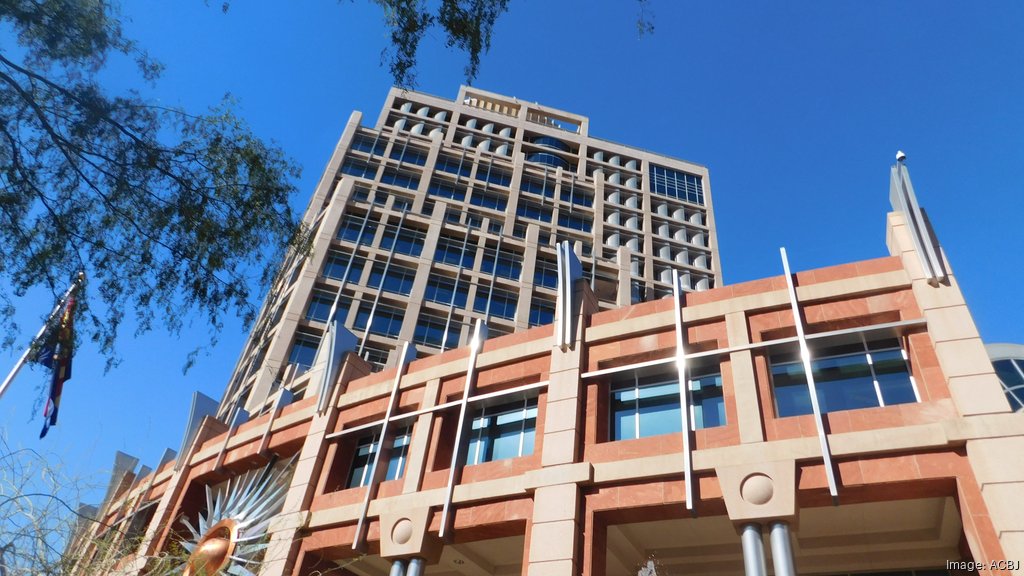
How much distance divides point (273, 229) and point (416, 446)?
32.6ft

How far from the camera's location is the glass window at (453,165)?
172 ft

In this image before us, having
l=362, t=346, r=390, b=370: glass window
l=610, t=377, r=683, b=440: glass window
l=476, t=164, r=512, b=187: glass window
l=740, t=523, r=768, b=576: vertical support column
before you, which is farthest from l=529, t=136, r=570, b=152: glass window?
l=740, t=523, r=768, b=576: vertical support column

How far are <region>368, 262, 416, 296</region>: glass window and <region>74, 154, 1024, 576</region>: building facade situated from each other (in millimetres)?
21137

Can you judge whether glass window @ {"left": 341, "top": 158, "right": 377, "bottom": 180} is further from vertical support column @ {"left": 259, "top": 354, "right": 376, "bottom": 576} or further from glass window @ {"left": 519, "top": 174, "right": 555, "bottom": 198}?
vertical support column @ {"left": 259, "top": 354, "right": 376, "bottom": 576}

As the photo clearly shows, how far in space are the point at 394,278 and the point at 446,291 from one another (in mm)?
3507

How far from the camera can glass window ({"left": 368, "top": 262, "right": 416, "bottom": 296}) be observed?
42500 mm

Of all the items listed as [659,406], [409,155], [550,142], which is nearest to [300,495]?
[659,406]

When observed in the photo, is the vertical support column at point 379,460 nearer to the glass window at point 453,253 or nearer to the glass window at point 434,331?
the glass window at point 434,331

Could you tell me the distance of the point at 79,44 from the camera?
368 inches

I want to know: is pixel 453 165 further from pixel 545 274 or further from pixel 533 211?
pixel 545 274

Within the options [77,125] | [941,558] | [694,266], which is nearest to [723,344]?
[941,558]

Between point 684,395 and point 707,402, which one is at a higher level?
point 707,402

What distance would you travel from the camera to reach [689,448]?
48.9 ft

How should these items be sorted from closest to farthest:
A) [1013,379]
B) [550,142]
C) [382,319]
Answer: [1013,379]
[382,319]
[550,142]
